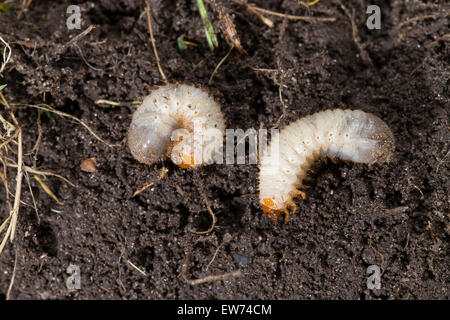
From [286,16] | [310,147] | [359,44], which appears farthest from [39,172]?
[359,44]

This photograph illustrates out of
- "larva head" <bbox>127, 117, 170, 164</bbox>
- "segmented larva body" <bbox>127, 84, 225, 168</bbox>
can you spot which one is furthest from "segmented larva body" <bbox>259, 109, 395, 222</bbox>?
"larva head" <bbox>127, 117, 170, 164</bbox>

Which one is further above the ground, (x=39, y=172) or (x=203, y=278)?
(x=39, y=172)

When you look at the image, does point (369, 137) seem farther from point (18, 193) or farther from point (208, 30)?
point (18, 193)

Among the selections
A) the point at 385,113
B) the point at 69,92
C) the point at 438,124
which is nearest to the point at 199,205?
the point at 69,92

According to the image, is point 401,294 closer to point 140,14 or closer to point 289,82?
point 289,82

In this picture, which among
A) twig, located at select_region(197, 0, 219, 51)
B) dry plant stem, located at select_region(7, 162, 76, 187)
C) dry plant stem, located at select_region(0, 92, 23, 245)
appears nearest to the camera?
dry plant stem, located at select_region(0, 92, 23, 245)

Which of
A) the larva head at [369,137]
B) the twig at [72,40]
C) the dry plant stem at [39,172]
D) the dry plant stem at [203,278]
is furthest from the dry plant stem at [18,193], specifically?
the larva head at [369,137]

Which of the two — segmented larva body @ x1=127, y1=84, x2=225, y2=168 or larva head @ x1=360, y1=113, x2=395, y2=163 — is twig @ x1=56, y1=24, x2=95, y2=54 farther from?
larva head @ x1=360, y1=113, x2=395, y2=163
